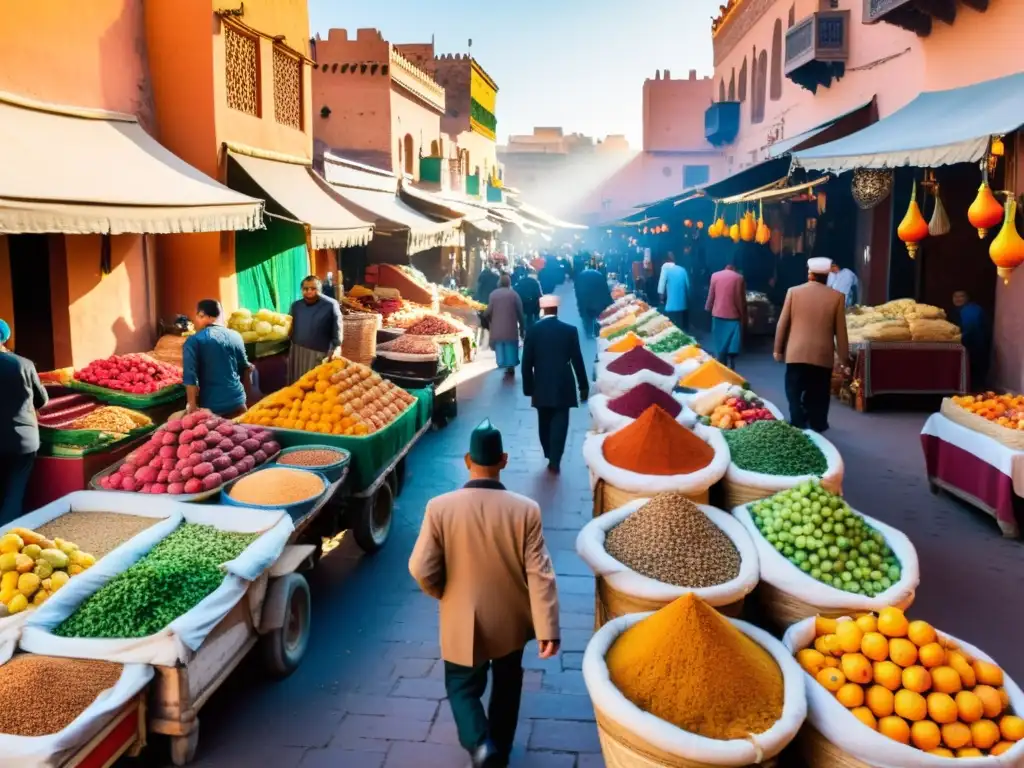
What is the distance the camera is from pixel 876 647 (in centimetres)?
340

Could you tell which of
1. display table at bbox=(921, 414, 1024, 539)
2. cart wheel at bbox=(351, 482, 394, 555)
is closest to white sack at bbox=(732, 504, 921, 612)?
display table at bbox=(921, 414, 1024, 539)

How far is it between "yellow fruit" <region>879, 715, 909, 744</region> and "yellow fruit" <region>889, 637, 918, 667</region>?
0.25 metres

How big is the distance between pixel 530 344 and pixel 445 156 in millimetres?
20739

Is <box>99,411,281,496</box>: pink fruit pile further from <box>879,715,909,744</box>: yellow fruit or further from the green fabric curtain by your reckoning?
the green fabric curtain

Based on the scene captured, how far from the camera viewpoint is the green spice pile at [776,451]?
556cm

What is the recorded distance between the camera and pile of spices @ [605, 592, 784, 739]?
122 inches

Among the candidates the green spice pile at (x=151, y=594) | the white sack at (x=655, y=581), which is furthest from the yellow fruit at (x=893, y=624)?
the green spice pile at (x=151, y=594)

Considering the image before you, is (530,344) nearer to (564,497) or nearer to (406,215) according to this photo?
(564,497)

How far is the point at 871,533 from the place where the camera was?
15.0 ft

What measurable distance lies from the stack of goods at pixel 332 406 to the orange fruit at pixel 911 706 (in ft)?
13.3

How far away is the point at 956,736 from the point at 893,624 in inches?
18.6

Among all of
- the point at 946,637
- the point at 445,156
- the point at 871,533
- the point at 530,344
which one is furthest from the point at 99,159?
the point at 445,156

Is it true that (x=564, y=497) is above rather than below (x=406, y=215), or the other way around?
below

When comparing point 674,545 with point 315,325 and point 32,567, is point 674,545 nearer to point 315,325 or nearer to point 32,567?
point 32,567
